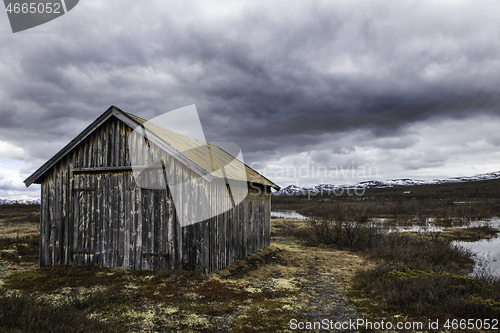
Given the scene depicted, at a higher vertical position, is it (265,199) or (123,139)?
(123,139)

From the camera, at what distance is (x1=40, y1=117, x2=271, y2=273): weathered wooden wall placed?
8.93 meters

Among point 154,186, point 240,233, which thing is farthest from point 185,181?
point 240,233

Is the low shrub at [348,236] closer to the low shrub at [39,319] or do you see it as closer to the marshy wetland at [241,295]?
the marshy wetland at [241,295]

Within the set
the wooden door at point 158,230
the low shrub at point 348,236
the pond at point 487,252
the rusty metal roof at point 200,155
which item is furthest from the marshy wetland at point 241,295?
the low shrub at point 348,236

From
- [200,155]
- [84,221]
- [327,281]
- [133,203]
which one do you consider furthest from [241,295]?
[84,221]

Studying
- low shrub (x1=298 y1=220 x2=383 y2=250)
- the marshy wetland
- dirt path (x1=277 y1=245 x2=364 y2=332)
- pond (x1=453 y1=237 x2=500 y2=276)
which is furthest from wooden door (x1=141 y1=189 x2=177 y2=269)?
pond (x1=453 y1=237 x2=500 y2=276)

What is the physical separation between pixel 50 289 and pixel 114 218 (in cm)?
253

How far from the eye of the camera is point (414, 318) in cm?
564

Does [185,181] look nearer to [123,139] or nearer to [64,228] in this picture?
[123,139]

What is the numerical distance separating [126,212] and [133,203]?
38 cm

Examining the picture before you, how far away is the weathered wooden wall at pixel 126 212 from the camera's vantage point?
8930 millimetres

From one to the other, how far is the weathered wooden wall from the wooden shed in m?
0.03

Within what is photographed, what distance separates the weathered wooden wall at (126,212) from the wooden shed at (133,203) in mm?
29

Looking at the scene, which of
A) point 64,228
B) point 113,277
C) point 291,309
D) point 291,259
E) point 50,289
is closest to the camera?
point 291,309
